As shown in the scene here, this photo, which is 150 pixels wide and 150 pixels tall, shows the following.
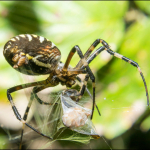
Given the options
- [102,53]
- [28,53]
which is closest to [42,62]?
[28,53]

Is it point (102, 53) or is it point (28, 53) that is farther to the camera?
point (102, 53)

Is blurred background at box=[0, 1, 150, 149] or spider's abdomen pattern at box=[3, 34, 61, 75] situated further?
blurred background at box=[0, 1, 150, 149]

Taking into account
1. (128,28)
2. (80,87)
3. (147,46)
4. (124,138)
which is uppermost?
(128,28)

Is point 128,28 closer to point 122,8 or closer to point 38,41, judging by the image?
point 122,8

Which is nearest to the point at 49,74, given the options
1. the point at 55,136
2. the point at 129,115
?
the point at 55,136

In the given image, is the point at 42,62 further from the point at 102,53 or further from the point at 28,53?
the point at 102,53
